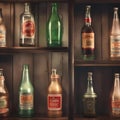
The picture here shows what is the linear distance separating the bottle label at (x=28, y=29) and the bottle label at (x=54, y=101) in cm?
32

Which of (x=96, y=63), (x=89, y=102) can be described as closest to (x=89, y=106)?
(x=89, y=102)

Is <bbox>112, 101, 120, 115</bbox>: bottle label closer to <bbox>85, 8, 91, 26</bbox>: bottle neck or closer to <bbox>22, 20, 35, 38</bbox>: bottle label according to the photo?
<bbox>85, 8, 91, 26</bbox>: bottle neck

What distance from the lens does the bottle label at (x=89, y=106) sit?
1.56m

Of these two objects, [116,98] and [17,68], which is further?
[17,68]

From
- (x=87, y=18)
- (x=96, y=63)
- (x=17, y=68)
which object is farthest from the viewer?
(x=17, y=68)

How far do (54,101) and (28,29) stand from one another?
385mm

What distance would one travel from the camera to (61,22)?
166cm

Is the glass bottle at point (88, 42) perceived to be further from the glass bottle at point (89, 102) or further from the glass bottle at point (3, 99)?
the glass bottle at point (3, 99)

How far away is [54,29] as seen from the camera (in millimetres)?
1609

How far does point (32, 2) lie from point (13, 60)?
0.33 m

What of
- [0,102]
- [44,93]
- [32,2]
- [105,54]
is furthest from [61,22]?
[0,102]

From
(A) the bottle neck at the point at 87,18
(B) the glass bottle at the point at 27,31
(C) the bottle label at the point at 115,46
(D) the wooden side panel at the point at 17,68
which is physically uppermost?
(A) the bottle neck at the point at 87,18

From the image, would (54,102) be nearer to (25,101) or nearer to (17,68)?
(25,101)

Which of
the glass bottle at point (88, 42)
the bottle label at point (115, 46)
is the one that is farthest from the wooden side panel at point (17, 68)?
the bottle label at point (115, 46)
